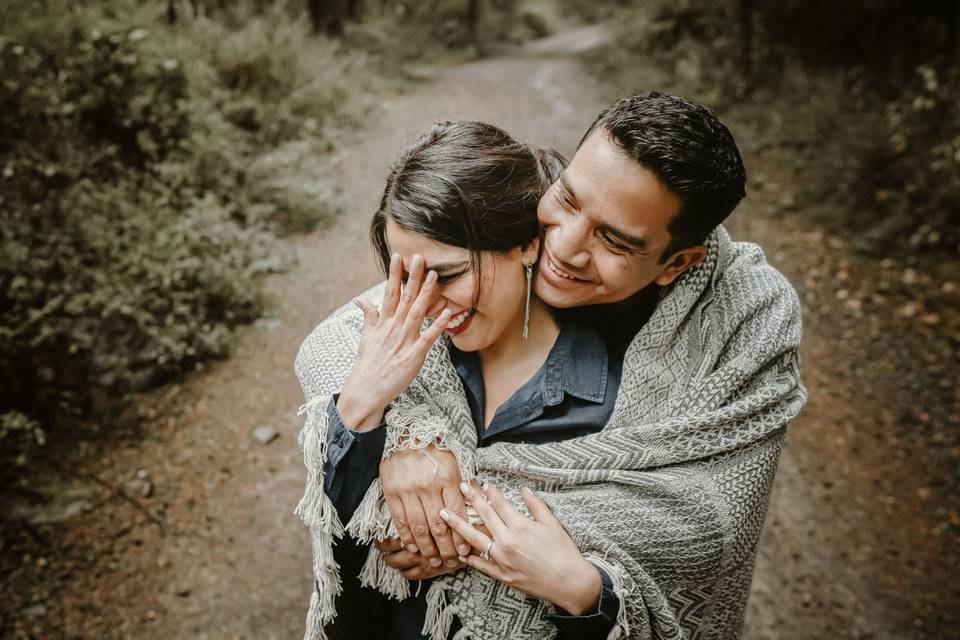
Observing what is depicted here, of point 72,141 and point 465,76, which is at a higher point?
point 72,141

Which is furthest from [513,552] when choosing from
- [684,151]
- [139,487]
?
[139,487]

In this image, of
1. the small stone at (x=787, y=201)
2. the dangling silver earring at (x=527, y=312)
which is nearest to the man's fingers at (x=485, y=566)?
the dangling silver earring at (x=527, y=312)

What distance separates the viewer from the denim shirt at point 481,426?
163 centimetres

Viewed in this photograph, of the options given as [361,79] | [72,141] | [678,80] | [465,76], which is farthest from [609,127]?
[465,76]

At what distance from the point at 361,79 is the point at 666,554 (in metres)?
9.85

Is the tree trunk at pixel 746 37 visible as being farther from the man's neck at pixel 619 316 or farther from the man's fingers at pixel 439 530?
the man's fingers at pixel 439 530

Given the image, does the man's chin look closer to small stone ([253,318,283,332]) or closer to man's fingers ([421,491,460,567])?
man's fingers ([421,491,460,567])

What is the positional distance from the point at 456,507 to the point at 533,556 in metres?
0.25

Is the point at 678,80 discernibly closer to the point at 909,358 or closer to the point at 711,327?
the point at 909,358

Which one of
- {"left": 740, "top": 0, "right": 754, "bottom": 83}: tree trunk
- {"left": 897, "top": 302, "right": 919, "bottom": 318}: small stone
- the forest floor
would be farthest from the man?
{"left": 740, "top": 0, "right": 754, "bottom": 83}: tree trunk

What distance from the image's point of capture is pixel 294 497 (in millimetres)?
3436

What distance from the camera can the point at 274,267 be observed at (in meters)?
5.06

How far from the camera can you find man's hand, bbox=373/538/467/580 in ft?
5.31

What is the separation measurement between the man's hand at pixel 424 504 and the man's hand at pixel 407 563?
0.01m
